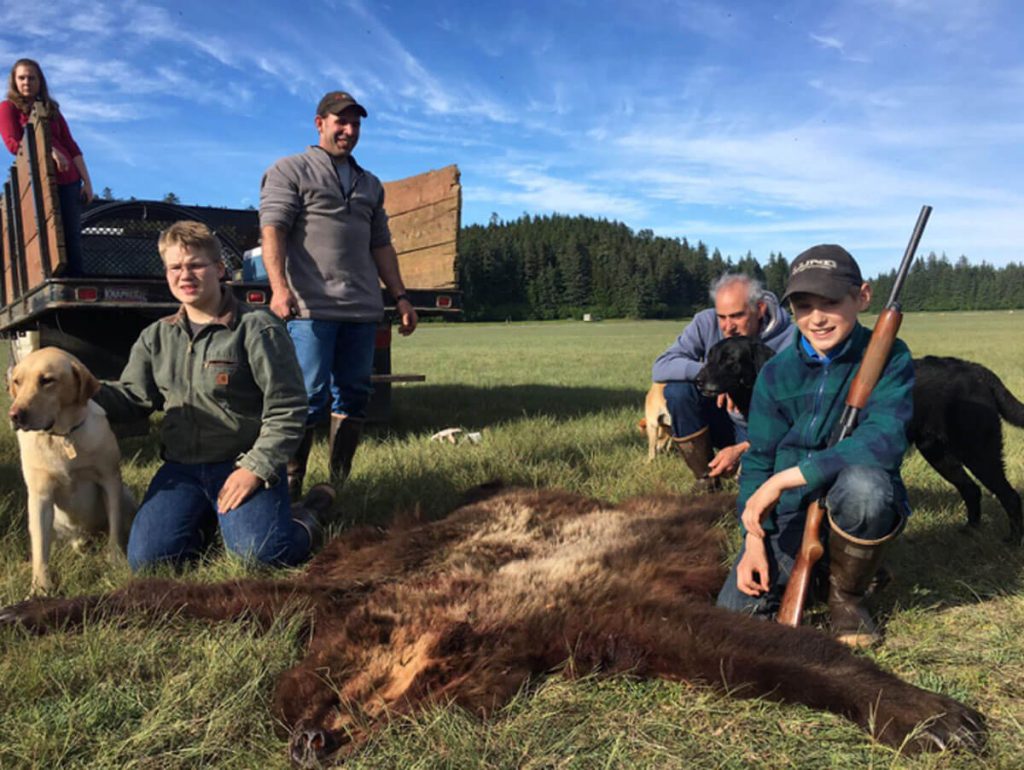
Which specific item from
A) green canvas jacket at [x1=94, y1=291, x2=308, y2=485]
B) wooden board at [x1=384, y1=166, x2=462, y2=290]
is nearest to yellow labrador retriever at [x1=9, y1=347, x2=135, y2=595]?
green canvas jacket at [x1=94, y1=291, x2=308, y2=485]

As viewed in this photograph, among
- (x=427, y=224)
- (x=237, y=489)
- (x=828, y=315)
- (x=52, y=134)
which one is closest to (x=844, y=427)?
(x=828, y=315)

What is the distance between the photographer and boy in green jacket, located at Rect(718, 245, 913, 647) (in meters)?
2.55

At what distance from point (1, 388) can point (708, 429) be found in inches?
439

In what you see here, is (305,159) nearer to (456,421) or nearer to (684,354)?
(684,354)

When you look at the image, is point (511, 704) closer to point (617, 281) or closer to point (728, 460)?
point (728, 460)

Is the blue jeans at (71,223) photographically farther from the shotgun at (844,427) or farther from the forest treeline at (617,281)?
the forest treeline at (617,281)

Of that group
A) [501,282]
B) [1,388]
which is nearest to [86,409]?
[1,388]

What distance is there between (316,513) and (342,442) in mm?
1006

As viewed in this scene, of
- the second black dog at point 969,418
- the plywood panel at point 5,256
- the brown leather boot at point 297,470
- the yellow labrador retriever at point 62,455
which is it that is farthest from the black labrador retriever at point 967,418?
the plywood panel at point 5,256

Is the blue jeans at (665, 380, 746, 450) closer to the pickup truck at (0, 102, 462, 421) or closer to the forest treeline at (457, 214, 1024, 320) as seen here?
the pickup truck at (0, 102, 462, 421)

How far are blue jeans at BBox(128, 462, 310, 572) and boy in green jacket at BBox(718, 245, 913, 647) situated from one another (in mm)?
1918

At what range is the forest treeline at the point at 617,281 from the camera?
297 feet

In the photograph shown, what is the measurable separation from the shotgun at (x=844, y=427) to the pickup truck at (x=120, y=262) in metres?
4.29

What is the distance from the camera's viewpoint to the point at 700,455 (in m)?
4.61
